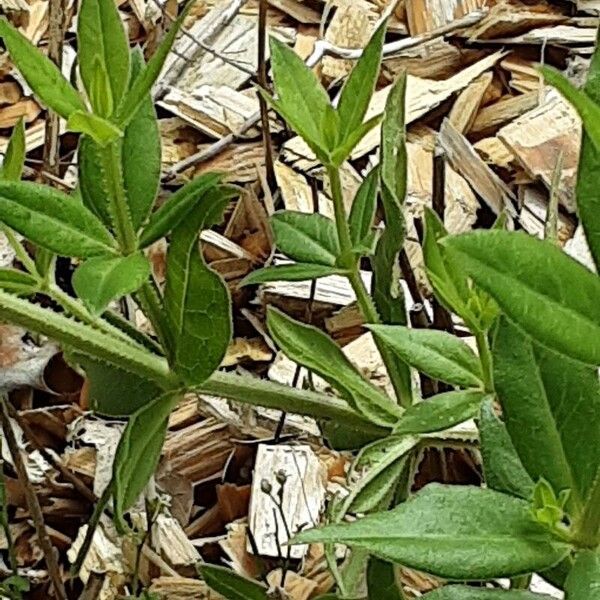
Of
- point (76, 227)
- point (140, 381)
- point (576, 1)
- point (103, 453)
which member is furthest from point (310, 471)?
point (576, 1)

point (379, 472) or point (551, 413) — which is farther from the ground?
point (551, 413)

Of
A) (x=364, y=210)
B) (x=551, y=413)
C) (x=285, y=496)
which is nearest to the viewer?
(x=551, y=413)

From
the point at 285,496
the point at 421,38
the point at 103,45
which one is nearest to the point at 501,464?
the point at 103,45

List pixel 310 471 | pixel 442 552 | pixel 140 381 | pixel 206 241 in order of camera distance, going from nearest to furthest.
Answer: pixel 442 552, pixel 140 381, pixel 310 471, pixel 206 241

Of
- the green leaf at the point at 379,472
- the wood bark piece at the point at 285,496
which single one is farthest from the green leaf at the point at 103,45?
the wood bark piece at the point at 285,496

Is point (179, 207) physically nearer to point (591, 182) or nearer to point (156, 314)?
point (156, 314)

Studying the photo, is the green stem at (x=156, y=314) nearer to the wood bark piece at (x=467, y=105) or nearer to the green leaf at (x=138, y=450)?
the green leaf at (x=138, y=450)

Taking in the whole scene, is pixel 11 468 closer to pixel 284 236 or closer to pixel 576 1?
pixel 284 236
